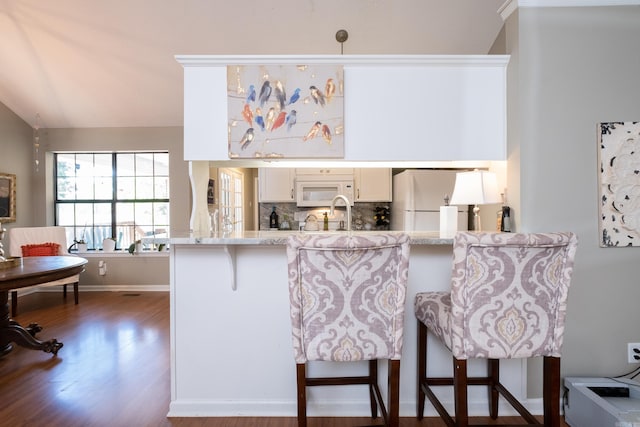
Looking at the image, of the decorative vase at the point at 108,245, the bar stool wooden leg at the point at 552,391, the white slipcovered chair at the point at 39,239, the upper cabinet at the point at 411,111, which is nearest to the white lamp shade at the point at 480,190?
the upper cabinet at the point at 411,111

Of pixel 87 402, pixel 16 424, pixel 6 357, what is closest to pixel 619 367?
pixel 87 402

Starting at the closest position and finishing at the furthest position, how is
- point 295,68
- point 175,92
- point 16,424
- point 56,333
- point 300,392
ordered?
point 300,392
point 16,424
point 295,68
point 56,333
point 175,92

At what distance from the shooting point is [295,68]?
6.64 ft

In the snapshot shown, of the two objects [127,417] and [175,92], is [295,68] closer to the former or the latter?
[127,417]

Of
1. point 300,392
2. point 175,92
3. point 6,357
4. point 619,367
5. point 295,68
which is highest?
point 175,92

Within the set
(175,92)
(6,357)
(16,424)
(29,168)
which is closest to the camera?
(16,424)

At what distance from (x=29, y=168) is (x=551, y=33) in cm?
598

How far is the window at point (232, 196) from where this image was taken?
4770 mm

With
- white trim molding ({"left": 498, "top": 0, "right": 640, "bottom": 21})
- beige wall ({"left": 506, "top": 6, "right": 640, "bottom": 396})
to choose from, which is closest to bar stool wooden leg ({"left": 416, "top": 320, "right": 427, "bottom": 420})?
beige wall ({"left": 506, "top": 6, "right": 640, "bottom": 396})

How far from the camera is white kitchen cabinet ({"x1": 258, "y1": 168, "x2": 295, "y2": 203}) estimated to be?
4.86m

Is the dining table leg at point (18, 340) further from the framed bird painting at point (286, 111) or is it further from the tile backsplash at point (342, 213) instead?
the tile backsplash at point (342, 213)

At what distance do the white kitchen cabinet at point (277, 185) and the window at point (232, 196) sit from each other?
0.50 meters

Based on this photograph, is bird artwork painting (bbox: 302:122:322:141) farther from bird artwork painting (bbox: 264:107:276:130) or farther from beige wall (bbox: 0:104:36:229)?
beige wall (bbox: 0:104:36:229)

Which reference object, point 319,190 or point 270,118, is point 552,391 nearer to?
point 270,118
